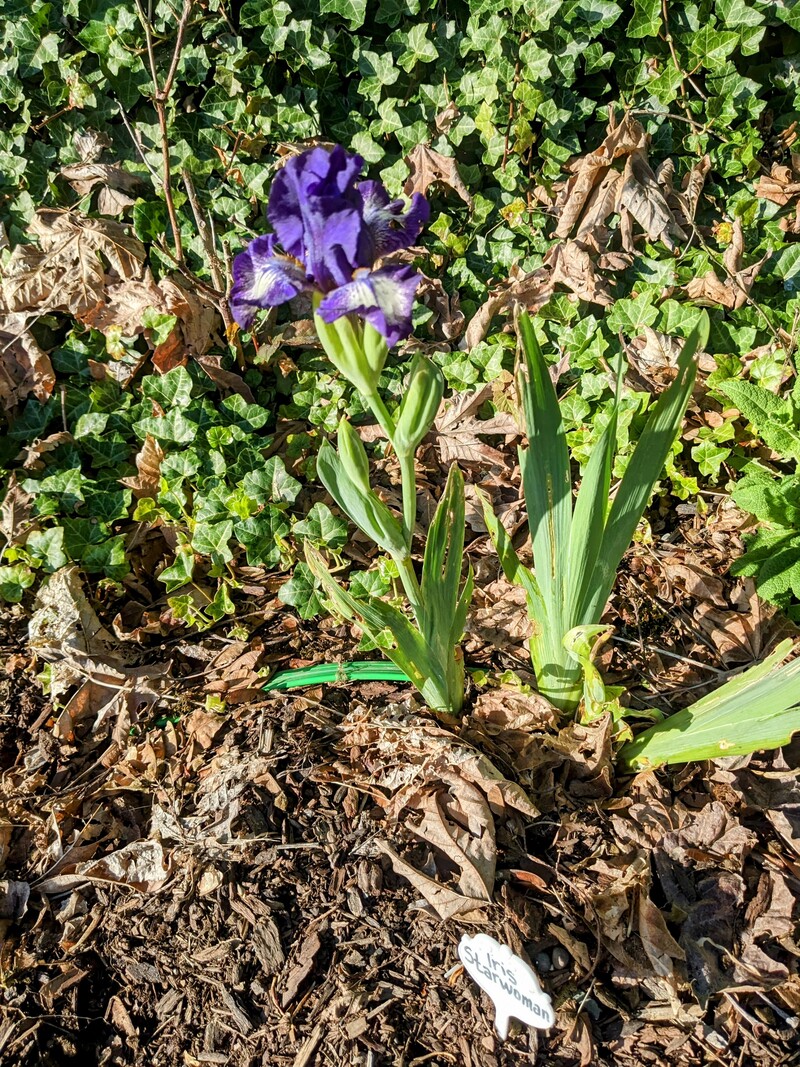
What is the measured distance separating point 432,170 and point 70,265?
110 centimetres

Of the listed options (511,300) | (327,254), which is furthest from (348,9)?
(327,254)

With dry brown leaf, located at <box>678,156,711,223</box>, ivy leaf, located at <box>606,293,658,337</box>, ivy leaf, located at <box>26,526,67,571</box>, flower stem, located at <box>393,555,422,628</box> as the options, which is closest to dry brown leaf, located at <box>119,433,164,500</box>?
ivy leaf, located at <box>26,526,67,571</box>

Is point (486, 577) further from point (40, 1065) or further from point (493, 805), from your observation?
point (40, 1065)

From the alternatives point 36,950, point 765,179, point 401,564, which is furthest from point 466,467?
point 36,950

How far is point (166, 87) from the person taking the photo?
2.04 metres

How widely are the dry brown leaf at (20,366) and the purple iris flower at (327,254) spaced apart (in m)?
1.34

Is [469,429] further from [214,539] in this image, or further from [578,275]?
[214,539]

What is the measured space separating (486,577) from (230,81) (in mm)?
1616

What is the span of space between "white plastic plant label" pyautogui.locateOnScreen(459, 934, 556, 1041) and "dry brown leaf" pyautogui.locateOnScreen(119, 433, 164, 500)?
4.59ft

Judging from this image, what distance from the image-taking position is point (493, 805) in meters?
1.53

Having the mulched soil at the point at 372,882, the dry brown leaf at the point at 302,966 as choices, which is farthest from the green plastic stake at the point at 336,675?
the dry brown leaf at the point at 302,966

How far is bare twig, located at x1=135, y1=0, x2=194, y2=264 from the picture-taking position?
2.03 m

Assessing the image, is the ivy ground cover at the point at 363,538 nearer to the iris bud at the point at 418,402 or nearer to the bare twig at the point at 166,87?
the bare twig at the point at 166,87

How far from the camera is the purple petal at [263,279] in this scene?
42.4 inches
